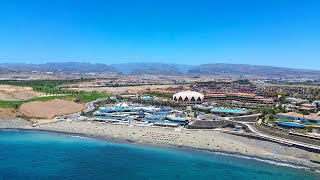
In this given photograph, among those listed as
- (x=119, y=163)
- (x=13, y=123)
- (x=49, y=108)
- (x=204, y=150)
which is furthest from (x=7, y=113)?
(x=204, y=150)

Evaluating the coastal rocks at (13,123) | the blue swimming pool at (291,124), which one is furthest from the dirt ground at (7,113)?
the blue swimming pool at (291,124)

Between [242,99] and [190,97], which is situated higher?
[190,97]

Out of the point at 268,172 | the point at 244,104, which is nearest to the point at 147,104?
the point at 244,104

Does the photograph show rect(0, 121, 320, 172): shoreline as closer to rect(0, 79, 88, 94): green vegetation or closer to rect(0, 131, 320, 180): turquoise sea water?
rect(0, 131, 320, 180): turquoise sea water

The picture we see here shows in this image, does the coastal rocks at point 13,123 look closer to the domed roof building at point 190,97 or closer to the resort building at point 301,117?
the domed roof building at point 190,97

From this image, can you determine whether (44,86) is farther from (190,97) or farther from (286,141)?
(286,141)

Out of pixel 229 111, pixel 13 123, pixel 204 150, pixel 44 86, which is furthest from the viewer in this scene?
pixel 44 86

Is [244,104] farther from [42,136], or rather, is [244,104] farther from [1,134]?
[1,134]
